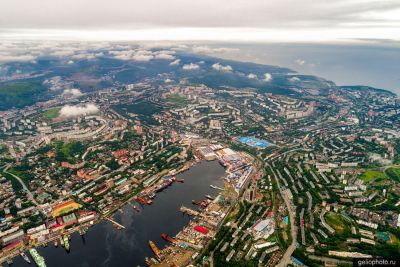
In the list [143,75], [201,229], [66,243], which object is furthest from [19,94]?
[201,229]

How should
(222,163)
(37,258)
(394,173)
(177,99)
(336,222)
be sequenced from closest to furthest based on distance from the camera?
(37,258) → (336,222) → (394,173) → (222,163) → (177,99)

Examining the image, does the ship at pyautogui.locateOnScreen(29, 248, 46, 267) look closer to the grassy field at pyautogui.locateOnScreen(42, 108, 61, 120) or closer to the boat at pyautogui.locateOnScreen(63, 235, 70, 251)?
the boat at pyautogui.locateOnScreen(63, 235, 70, 251)

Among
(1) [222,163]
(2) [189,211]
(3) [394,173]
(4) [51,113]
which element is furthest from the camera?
(4) [51,113]

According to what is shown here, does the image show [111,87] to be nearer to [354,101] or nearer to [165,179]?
[165,179]

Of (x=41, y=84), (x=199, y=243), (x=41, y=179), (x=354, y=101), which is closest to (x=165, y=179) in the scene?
(x=199, y=243)

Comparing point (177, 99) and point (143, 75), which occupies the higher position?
point (143, 75)

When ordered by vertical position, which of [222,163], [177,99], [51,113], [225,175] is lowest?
[51,113]

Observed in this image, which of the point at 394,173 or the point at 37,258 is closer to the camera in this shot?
the point at 37,258

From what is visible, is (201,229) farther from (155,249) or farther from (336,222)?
(336,222)
